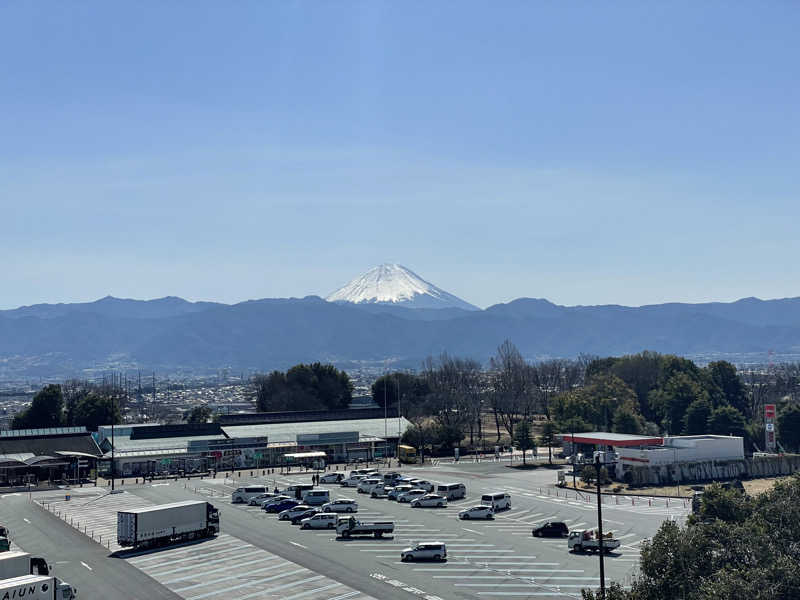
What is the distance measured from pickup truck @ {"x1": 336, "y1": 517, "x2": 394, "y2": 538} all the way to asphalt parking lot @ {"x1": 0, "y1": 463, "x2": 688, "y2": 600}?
2.42ft

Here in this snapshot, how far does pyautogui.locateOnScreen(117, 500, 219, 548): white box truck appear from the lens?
43.5m

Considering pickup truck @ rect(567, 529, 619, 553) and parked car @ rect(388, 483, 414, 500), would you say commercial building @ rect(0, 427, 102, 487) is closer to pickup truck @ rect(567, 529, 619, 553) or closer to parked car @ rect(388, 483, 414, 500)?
parked car @ rect(388, 483, 414, 500)

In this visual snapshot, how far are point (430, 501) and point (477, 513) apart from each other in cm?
595

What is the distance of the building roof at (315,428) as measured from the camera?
9325 cm

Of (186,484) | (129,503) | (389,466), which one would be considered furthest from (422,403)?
(129,503)

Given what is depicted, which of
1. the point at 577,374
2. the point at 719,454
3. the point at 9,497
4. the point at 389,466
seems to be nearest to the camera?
the point at 9,497

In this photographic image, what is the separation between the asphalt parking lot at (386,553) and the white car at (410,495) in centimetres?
111

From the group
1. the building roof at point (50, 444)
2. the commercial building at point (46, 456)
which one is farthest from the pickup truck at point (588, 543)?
the building roof at point (50, 444)

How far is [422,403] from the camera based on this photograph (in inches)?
4993

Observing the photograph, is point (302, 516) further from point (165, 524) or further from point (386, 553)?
point (386, 553)

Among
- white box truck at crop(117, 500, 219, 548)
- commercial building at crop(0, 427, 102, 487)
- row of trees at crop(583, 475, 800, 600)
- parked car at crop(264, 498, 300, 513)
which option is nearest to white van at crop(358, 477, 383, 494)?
parked car at crop(264, 498, 300, 513)

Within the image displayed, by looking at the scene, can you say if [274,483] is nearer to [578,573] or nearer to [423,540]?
[423,540]

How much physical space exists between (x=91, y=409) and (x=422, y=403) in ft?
166

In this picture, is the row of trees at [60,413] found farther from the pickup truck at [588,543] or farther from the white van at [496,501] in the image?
the pickup truck at [588,543]
